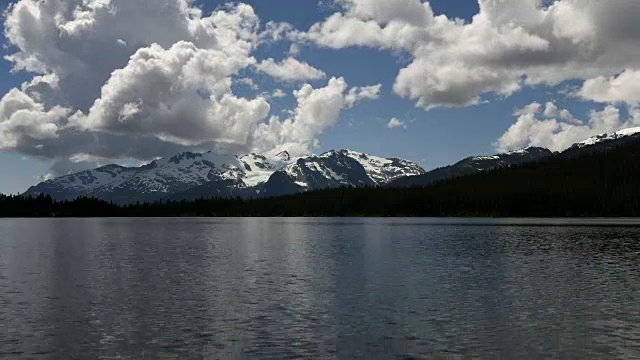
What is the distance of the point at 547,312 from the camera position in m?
43.4

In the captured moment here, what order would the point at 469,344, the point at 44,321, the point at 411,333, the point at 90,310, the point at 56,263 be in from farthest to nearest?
the point at 56,263 < the point at 90,310 < the point at 44,321 < the point at 411,333 < the point at 469,344

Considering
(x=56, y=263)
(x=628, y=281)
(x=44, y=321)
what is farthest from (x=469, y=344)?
(x=56, y=263)

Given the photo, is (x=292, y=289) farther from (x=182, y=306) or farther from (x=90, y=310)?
(x=90, y=310)

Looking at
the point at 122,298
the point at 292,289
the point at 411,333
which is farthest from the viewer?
the point at 292,289

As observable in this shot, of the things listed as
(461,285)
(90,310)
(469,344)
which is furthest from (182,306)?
(461,285)

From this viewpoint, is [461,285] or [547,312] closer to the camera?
[547,312]

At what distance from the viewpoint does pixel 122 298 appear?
50938 millimetres

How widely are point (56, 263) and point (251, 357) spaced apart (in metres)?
61.0

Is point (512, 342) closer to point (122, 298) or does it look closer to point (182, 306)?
point (182, 306)

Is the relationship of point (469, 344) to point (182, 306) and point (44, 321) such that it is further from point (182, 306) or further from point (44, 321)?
point (44, 321)

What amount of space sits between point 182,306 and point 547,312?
27.2 metres

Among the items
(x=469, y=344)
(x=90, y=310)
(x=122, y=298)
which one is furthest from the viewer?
(x=122, y=298)

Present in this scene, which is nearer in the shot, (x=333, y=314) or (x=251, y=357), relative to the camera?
(x=251, y=357)

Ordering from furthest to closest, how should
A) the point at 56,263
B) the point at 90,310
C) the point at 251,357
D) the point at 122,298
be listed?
the point at 56,263
the point at 122,298
the point at 90,310
the point at 251,357
